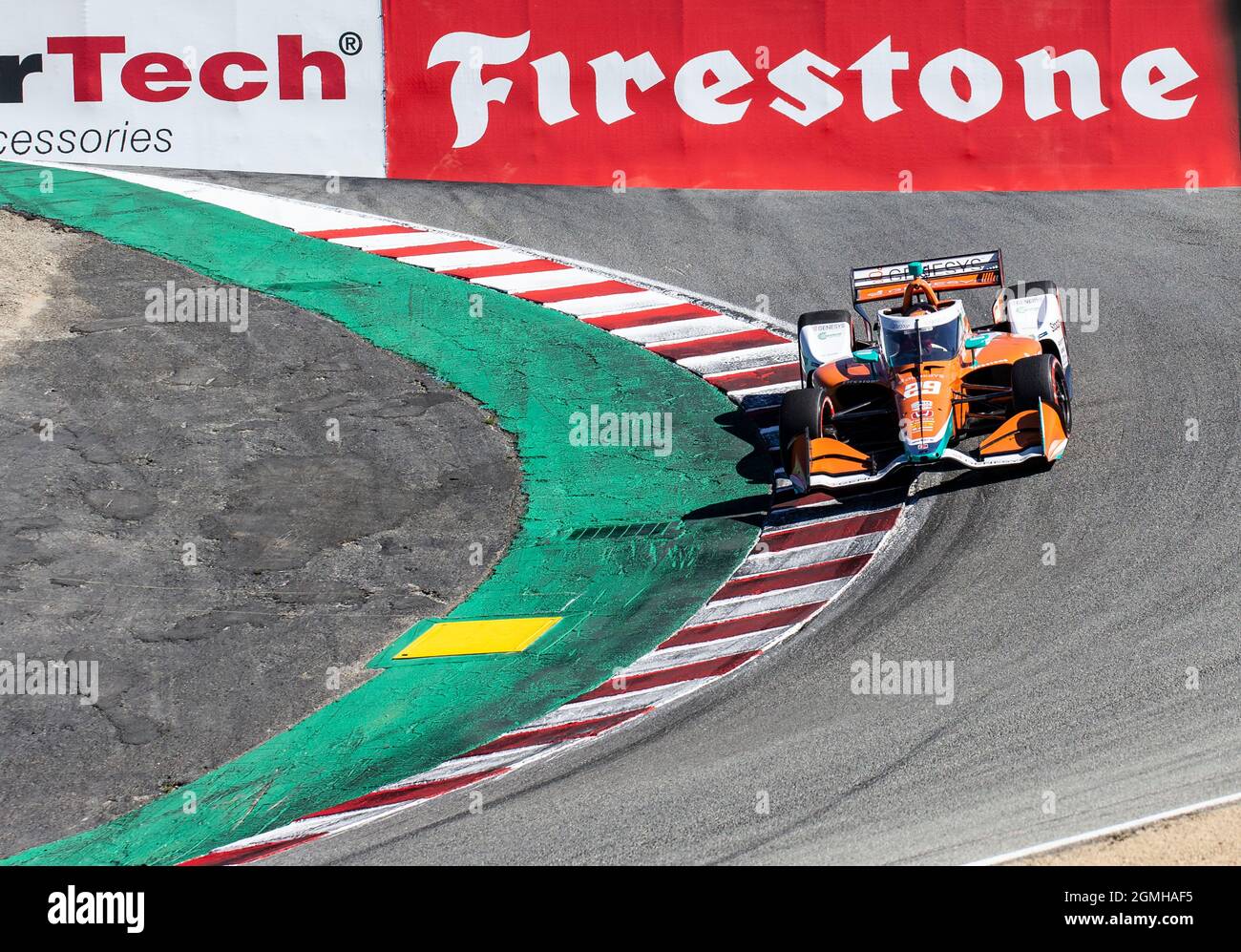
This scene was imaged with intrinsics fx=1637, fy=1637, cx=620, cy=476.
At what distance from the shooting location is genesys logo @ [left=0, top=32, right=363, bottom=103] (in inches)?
806

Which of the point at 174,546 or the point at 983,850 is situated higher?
the point at 174,546

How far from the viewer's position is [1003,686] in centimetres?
1041

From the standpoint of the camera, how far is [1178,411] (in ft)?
47.5

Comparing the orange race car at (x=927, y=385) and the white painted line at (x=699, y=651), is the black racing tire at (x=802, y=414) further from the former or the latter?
the white painted line at (x=699, y=651)

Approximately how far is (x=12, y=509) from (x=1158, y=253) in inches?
475

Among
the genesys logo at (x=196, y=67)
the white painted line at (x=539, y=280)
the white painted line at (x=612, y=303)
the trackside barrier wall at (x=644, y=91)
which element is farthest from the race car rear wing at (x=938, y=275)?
the genesys logo at (x=196, y=67)

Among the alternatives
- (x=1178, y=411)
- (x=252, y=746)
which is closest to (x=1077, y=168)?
(x=1178, y=411)

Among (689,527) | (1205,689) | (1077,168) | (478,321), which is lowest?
(1205,689)

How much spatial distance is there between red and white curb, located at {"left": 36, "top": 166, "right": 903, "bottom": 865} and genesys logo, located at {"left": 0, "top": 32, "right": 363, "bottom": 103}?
1.26 m

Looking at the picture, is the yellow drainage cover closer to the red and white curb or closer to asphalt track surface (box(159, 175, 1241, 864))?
the red and white curb

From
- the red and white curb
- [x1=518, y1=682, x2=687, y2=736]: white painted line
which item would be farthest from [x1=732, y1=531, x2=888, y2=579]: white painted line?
[x1=518, y1=682, x2=687, y2=736]: white painted line
